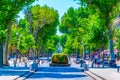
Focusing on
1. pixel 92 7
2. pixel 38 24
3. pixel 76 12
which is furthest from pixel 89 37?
pixel 76 12

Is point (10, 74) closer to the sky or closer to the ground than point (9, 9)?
closer to the ground

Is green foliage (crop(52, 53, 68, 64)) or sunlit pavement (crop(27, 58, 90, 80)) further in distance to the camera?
green foliage (crop(52, 53, 68, 64))

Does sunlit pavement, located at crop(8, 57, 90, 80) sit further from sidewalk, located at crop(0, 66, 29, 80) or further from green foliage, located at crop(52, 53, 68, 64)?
green foliage, located at crop(52, 53, 68, 64)

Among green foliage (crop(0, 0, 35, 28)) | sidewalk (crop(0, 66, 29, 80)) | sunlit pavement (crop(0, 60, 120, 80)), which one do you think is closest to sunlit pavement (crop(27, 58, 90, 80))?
sunlit pavement (crop(0, 60, 120, 80))

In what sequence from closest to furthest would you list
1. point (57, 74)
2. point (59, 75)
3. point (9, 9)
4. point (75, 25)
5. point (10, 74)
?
point (10, 74)
point (59, 75)
point (57, 74)
point (9, 9)
point (75, 25)

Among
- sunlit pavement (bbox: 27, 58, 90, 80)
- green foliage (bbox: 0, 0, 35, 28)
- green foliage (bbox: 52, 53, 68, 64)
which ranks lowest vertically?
sunlit pavement (bbox: 27, 58, 90, 80)

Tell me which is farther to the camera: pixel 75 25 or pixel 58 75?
pixel 75 25

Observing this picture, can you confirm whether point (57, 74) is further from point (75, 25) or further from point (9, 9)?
point (75, 25)

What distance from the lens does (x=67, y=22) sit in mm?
134125

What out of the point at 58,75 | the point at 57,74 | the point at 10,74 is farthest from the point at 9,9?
the point at 58,75

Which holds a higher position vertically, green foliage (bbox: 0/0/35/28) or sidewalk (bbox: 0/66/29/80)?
green foliage (bbox: 0/0/35/28)

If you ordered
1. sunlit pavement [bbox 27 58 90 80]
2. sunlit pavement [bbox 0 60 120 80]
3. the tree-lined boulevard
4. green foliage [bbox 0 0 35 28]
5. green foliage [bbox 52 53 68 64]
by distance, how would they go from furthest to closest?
green foliage [bbox 52 53 68 64] < the tree-lined boulevard < green foliage [bbox 0 0 35 28] < sunlit pavement [bbox 27 58 90 80] < sunlit pavement [bbox 0 60 120 80]

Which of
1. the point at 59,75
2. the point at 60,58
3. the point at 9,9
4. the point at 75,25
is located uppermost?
the point at 75,25

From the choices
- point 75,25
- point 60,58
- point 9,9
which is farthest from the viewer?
point 75,25
